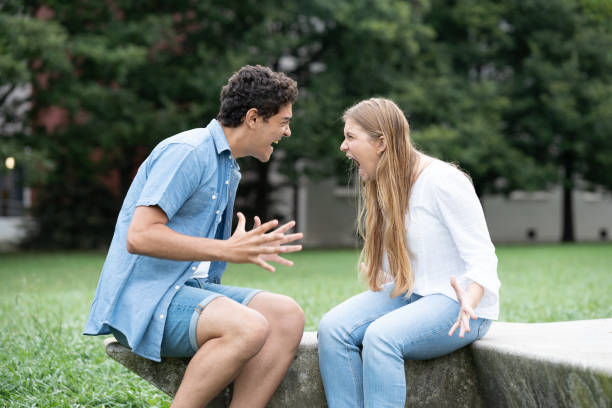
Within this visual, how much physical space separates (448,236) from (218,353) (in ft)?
A: 3.90

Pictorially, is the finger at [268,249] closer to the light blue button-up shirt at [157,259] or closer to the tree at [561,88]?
the light blue button-up shirt at [157,259]

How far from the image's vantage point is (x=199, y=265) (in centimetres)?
321

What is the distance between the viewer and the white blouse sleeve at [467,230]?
319cm

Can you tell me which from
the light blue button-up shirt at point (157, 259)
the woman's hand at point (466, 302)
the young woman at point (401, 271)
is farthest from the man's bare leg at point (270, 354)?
the woman's hand at point (466, 302)

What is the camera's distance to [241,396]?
3145mm

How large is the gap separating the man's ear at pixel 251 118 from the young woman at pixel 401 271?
1.61ft

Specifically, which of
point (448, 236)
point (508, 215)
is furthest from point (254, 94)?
point (508, 215)

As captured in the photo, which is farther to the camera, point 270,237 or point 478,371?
point 478,371

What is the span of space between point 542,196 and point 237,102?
30.8 m

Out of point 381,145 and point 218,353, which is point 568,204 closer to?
point 381,145

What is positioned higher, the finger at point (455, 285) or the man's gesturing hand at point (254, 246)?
the man's gesturing hand at point (254, 246)

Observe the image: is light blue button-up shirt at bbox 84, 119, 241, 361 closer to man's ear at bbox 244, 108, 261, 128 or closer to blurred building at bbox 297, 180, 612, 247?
man's ear at bbox 244, 108, 261, 128

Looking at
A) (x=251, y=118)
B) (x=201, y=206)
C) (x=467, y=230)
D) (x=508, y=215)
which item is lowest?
(x=508, y=215)

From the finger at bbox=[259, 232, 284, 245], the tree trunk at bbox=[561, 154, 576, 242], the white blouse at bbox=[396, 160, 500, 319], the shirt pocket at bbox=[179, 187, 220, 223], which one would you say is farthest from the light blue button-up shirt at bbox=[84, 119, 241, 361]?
the tree trunk at bbox=[561, 154, 576, 242]
